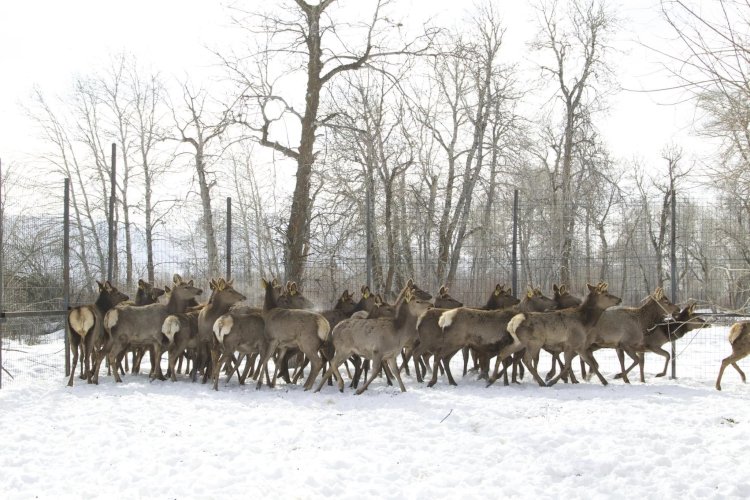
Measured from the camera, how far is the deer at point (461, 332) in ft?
39.5

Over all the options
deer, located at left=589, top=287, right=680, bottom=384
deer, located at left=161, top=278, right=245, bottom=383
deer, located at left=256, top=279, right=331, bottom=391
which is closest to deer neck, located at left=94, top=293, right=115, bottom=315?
deer, located at left=161, top=278, right=245, bottom=383

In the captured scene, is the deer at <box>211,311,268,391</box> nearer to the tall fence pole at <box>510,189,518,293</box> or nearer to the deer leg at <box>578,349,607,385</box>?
the tall fence pole at <box>510,189,518,293</box>

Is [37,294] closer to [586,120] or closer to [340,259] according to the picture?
[340,259]

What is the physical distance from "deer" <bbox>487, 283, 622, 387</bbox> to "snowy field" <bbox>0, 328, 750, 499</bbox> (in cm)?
61

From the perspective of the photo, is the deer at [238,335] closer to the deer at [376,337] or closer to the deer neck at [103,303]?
the deer at [376,337]

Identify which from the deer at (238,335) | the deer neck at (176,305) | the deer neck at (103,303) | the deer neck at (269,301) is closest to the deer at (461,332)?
the deer neck at (269,301)

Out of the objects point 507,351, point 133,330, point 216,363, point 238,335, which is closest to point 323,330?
point 238,335

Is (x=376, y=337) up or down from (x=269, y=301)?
down

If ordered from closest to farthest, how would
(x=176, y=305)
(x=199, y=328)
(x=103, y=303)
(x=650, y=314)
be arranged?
1. (x=199, y=328)
2. (x=650, y=314)
3. (x=103, y=303)
4. (x=176, y=305)

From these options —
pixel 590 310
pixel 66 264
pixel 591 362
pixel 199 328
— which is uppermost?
pixel 66 264

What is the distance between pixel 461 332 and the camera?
12047mm

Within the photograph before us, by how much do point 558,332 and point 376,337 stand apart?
3.12 metres

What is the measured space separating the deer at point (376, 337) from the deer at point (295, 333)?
0.38m

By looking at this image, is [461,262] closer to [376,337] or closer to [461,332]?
[461,332]
